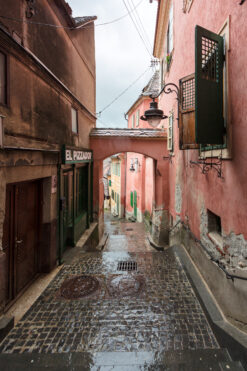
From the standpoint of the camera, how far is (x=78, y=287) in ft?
17.3

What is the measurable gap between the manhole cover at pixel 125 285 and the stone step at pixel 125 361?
5.34 ft

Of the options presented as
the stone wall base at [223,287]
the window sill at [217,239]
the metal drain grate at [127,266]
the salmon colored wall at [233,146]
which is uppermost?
the salmon colored wall at [233,146]

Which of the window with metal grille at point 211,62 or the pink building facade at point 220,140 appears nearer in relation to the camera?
the pink building facade at point 220,140

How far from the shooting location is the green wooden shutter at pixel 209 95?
3.88 metres

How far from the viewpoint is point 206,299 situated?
4477 mm

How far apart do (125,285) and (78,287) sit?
1138 mm

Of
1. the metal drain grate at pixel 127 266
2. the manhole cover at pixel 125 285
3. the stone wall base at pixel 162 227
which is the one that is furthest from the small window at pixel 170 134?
the manhole cover at pixel 125 285

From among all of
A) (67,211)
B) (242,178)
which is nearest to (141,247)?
(67,211)

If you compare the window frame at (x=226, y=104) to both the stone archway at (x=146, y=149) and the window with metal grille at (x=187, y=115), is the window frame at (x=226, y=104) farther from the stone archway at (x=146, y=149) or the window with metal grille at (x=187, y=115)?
the stone archway at (x=146, y=149)

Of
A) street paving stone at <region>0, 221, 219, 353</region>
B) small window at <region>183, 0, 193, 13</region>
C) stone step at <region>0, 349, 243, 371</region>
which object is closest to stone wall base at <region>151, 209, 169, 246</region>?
street paving stone at <region>0, 221, 219, 353</region>

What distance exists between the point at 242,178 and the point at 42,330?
14.2ft

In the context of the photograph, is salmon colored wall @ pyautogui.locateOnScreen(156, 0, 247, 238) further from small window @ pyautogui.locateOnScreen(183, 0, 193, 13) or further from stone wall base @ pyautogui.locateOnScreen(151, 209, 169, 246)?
stone wall base @ pyautogui.locateOnScreen(151, 209, 169, 246)

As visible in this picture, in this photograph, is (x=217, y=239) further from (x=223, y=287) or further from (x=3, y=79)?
(x=3, y=79)

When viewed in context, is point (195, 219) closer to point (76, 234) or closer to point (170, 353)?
point (170, 353)
